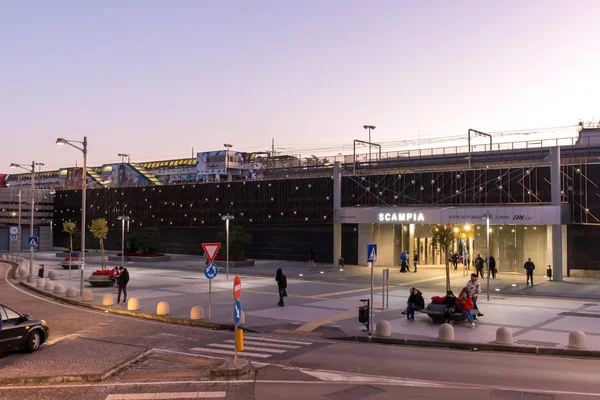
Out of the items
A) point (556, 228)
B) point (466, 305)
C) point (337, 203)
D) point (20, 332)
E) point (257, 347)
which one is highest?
point (337, 203)

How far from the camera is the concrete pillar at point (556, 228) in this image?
124 feet

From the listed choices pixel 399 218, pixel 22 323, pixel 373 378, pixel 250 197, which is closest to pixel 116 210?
pixel 250 197

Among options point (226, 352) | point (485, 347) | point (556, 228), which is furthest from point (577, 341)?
point (556, 228)

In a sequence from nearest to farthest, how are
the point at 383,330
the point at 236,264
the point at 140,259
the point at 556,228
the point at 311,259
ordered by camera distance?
the point at 383,330 → the point at 556,228 → the point at 236,264 → the point at 311,259 → the point at 140,259

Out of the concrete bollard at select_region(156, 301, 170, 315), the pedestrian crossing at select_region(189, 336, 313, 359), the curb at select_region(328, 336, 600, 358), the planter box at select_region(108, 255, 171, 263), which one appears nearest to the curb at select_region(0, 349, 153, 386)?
the pedestrian crossing at select_region(189, 336, 313, 359)

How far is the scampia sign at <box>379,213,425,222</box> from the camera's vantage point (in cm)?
4553

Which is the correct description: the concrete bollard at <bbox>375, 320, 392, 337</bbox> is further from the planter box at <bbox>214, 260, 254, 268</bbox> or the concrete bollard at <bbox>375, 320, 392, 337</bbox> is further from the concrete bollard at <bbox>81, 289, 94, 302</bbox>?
the planter box at <bbox>214, 260, 254, 268</bbox>

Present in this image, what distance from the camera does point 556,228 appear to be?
38.5 m

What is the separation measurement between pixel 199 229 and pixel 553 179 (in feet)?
134

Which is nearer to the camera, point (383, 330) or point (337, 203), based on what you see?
point (383, 330)

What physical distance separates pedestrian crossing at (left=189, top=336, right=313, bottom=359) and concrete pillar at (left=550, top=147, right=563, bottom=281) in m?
27.1

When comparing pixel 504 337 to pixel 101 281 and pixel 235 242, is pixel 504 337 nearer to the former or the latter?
pixel 101 281

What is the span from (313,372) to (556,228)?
30858mm

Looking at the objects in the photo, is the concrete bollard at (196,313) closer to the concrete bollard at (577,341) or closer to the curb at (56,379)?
the curb at (56,379)
